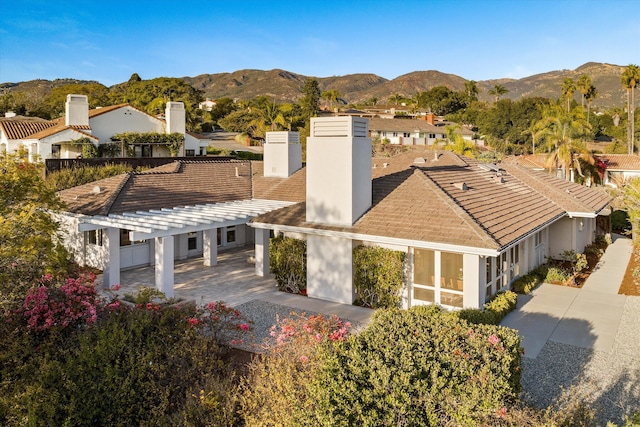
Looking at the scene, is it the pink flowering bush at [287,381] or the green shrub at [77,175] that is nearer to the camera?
the pink flowering bush at [287,381]

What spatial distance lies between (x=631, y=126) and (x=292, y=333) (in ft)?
298

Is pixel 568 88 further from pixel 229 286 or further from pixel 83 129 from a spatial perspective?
pixel 229 286

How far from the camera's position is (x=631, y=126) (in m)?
82.5

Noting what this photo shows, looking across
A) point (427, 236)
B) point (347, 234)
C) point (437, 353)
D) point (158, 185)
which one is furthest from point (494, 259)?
point (158, 185)

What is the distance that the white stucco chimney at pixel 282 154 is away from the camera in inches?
1086

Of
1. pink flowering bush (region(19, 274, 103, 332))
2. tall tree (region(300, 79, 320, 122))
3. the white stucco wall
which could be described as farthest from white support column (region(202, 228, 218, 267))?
tall tree (region(300, 79, 320, 122))

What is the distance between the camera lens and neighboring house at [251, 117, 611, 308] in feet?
50.5

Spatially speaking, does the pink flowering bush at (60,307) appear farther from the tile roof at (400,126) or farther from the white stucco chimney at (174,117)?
the tile roof at (400,126)

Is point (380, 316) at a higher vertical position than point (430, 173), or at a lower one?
lower

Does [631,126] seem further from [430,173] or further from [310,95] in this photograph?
[430,173]

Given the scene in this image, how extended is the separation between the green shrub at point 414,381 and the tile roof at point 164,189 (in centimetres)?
1515

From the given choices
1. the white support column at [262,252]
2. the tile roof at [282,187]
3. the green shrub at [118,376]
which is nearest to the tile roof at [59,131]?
the tile roof at [282,187]

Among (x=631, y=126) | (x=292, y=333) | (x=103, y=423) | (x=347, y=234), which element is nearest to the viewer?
(x=103, y=423)

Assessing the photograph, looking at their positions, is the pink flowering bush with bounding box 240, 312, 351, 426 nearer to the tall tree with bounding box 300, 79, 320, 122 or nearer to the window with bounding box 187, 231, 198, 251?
the window with bounding box 187, 231, 198, 251
